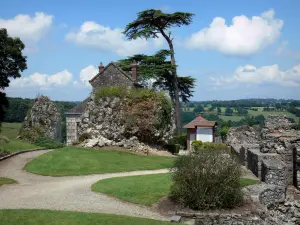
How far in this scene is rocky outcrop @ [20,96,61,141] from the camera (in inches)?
1166

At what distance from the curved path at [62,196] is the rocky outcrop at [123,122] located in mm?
7010

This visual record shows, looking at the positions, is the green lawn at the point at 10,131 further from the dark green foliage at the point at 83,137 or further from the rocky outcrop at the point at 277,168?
the rocky outcrop at the point at 277,168

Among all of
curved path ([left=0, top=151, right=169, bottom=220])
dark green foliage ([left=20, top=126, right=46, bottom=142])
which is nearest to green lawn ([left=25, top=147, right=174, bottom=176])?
curved path ([left=0, top=151, right=169, bottom=220])

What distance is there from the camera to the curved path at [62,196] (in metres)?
10.2

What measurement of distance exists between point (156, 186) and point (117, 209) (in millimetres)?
2526

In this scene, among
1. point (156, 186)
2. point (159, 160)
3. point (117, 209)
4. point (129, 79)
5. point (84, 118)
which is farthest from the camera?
point (129, 79)

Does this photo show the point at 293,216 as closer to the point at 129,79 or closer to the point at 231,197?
the point at 231,197

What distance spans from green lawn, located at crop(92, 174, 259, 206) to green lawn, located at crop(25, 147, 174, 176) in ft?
9.50

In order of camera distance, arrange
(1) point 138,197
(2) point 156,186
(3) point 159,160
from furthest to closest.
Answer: (3) point 159,160 < (2) point 156,186 < (1) point 138,197

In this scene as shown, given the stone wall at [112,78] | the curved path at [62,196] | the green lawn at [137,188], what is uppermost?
the stone wall at [112,78]

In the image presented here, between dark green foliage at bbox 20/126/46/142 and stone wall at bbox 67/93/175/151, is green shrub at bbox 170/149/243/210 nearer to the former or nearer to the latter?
stone wall at bbox 67/93/175/151

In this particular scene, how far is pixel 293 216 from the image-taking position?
38.1 ft

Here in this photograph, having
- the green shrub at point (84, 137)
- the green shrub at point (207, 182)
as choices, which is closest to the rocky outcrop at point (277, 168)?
the green shrub at point (207, 182)

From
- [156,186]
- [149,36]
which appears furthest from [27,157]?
[149,36]
